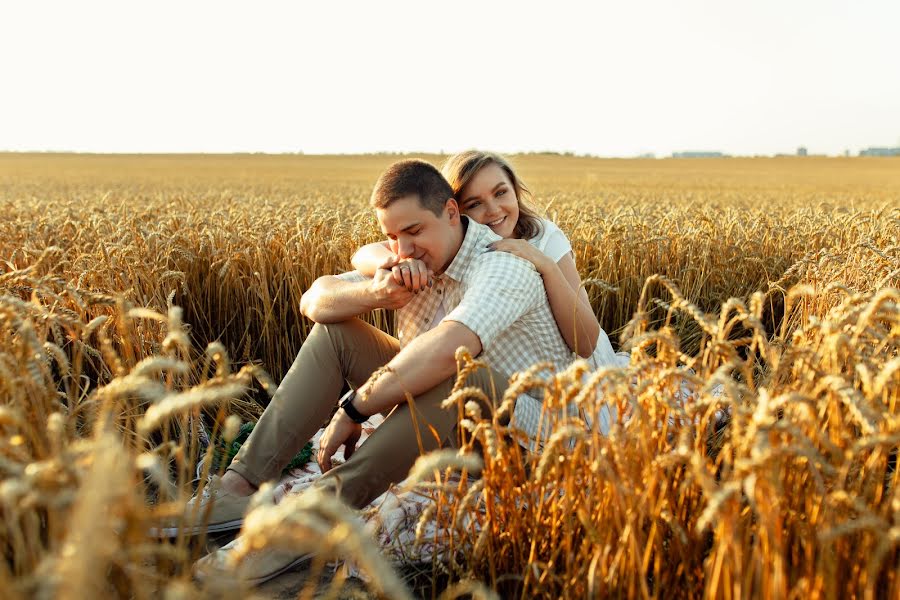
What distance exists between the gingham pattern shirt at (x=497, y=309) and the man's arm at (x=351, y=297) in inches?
6.8

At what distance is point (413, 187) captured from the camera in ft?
8.37

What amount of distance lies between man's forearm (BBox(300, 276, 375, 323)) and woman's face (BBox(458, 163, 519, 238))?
2.29 ft

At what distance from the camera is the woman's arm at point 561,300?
2650 mm

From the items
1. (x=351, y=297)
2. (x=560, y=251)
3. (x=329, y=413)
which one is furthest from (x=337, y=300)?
(x=560, y=251)

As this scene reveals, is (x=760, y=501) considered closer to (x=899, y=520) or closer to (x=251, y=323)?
(x=899, y=520)

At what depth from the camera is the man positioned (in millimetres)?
2270

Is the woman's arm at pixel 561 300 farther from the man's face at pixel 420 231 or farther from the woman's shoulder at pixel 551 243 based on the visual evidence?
the woman's shoulder at pixel 551 243

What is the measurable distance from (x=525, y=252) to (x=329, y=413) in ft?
3.03

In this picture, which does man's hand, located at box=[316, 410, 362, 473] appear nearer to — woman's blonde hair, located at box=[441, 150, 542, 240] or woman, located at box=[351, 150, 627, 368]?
woman, located at box=[351, 150, 627, 368]

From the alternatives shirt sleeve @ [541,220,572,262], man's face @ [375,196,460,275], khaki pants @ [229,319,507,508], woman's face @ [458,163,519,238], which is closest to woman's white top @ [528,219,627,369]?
shirt sleeve @ [541,220,572,262]

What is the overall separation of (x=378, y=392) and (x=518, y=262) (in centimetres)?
64

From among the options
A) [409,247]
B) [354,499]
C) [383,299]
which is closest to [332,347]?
[383,299]

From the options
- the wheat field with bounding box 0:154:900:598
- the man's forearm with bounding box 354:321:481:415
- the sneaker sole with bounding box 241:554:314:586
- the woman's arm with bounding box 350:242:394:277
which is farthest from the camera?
the woman's arm with bounding box 350:242:394:277

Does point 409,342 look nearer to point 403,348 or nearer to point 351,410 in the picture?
point 403,348
